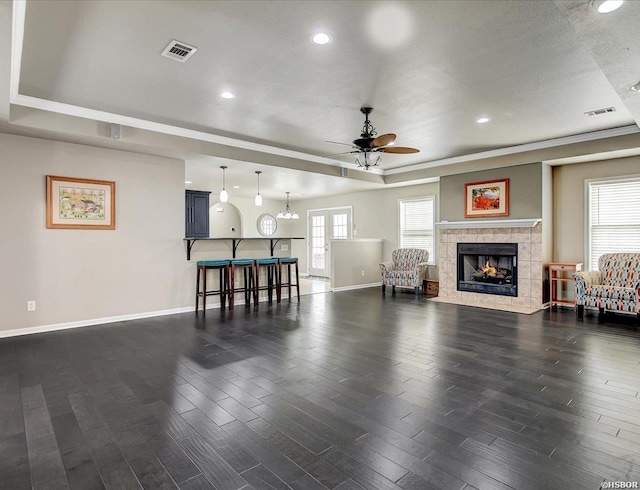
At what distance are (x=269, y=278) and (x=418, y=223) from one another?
389 centimetres

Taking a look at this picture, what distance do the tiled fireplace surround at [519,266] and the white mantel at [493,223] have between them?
7 centimetres

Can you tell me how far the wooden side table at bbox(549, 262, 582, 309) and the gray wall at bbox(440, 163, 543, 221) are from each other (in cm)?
90

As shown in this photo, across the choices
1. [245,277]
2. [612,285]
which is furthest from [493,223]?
[245,277]

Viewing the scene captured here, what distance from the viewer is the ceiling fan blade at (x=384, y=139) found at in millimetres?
4027

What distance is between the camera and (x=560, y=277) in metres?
6.38

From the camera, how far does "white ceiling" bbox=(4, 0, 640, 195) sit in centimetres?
252

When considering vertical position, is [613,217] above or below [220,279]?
above

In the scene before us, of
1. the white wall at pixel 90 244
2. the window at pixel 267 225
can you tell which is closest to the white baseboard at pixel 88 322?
the white wall at pixel 90 244

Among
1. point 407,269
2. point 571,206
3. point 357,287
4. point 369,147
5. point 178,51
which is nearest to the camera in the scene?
point 178,51

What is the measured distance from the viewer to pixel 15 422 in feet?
7.79

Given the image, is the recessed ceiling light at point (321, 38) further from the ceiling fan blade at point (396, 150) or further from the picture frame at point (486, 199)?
the picture frame at point (486, 199)

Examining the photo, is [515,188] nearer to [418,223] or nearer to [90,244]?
[418,223]

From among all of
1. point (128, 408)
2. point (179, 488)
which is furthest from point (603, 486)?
point (128, 408)

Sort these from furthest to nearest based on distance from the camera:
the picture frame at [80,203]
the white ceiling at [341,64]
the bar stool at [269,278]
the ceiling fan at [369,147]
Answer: the bar stool at [269,278]
the picture frame at [80,203]
the ceiling fan at [369,147]
the white ceiling at [341,64]
